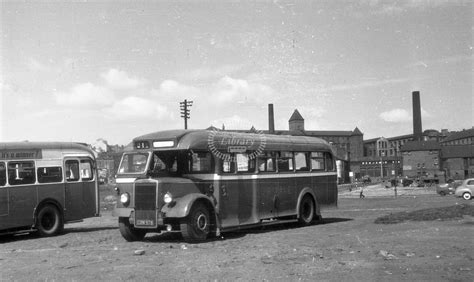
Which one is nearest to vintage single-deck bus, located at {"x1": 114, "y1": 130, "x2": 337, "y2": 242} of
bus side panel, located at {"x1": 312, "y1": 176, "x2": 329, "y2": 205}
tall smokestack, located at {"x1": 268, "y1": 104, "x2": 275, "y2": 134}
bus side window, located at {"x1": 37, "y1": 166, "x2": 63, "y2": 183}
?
bus side panel, located at {"x1": 312, "y1": 176, "x2": 329, "y2": 205}

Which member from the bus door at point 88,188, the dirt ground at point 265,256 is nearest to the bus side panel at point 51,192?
the bus door at point 88,188

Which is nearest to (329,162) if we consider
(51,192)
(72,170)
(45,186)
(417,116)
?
(72,170)

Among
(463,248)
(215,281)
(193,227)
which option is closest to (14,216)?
(193,227)

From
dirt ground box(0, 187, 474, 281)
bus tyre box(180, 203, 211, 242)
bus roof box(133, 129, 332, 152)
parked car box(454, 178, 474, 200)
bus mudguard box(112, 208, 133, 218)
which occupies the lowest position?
parked car box(454, 178, 474, 200)

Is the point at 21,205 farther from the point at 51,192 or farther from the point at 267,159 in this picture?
the point at 267,159

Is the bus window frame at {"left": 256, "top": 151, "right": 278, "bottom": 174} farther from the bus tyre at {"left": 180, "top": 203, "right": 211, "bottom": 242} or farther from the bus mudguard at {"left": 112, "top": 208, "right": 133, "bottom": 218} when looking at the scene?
the bus mudguard at {"left": 112, "top": 208, "right": 133, "bottom": 218}

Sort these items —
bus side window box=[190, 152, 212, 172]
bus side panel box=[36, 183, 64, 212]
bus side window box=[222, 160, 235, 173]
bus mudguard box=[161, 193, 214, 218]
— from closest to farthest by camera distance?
bus mudguard box=[161, 193, 214, 218], bus side window box=[190, 152, 212, 172], bus side window box=[222, 160, 235, 173], bus side panel box=[36, 183, 64, 212]

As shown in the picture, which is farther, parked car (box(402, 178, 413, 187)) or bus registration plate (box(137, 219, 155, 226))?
parked car (box(402, 178, 413, 187))

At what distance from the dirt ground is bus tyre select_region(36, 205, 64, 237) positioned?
1437mm

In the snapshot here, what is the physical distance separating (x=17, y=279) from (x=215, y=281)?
3173mm

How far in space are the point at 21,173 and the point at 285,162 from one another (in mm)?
7554

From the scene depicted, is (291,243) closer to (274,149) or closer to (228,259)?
(228,259)

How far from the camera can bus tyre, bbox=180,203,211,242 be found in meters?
11.6

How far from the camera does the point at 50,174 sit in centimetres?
1570
